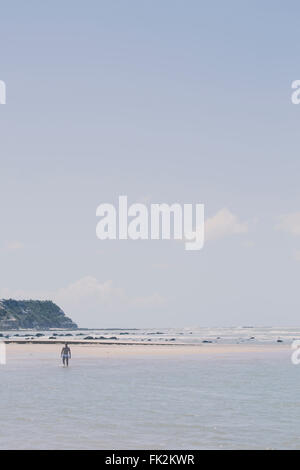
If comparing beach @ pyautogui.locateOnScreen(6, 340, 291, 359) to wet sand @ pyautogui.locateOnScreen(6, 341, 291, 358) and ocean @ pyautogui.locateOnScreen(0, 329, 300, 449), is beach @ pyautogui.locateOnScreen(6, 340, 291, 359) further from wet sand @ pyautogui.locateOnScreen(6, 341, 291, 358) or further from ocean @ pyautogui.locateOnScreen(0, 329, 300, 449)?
ocean @ pyautogui.locateOnScreen(0, 329, 300, 449)

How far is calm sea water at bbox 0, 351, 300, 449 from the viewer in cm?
2416

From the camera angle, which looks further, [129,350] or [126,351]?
[129,350]

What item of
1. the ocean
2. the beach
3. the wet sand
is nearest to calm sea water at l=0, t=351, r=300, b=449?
the ocean

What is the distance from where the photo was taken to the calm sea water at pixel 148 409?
24.2 m

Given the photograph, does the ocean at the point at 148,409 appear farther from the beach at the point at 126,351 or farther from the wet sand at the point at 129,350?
the wet sand at the point at 129,350

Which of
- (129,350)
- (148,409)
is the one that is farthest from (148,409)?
(129,350)

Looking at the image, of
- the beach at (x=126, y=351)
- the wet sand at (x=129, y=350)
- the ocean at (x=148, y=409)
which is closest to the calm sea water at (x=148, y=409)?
the ocean at (x=148, y=409)

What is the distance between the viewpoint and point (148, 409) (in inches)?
1254

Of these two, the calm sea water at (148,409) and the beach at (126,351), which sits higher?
the calm sea water at (148,409)

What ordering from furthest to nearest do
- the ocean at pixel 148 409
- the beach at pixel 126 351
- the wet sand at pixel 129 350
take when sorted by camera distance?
the wet sand at pixel 129 350, the beach at pixel 126 351, the ocean at pixel 148 409

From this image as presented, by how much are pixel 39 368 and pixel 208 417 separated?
29181 millimetres

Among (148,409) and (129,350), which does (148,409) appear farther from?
(129,350)

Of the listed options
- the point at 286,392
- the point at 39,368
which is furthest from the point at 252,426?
the point at 39,368
